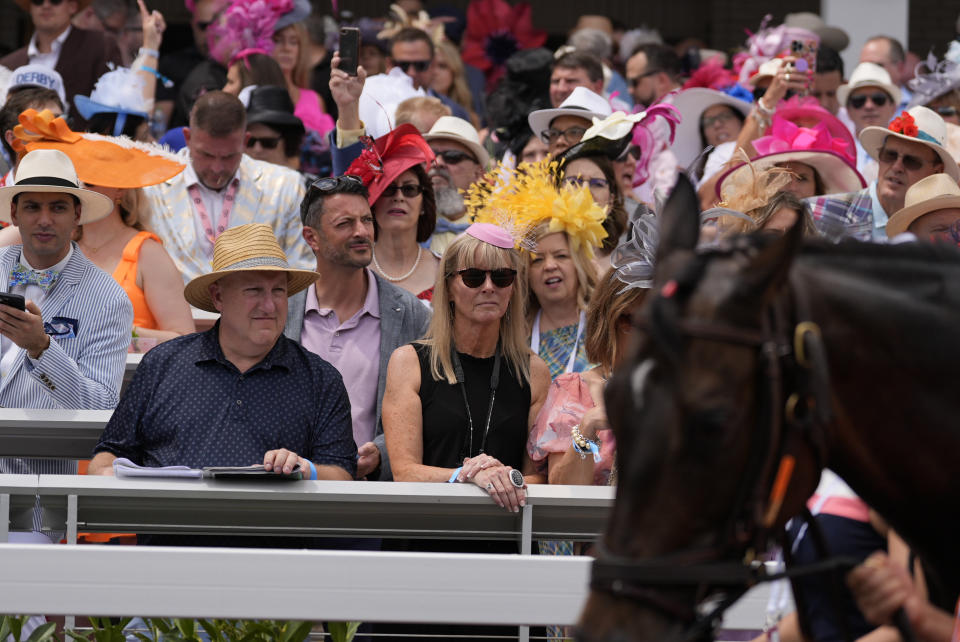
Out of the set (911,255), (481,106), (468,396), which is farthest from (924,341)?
(481,106)

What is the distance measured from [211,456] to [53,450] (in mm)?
732

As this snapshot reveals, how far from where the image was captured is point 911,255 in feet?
8.58

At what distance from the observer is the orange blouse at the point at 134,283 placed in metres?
6.40

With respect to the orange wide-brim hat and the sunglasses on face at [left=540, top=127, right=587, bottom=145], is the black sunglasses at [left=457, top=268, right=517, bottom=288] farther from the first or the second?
the sunglasses on face at [left=540, top=127, right=587, bottom=145]

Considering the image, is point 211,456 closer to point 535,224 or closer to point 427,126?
point 535,224

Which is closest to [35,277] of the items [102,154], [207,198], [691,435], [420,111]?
[102,154]

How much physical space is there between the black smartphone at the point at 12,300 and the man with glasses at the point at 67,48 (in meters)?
4.62

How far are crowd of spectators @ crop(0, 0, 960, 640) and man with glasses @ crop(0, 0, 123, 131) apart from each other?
0.8 inches

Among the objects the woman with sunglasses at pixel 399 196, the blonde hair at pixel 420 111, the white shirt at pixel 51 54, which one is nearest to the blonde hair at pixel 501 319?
the woman with sunglasses at pixel 399 196

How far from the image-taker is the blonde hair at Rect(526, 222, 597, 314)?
19.7 ft

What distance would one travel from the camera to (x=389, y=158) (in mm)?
6582

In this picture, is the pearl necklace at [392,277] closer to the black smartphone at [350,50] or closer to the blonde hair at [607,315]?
the black smartphone at [350,50]

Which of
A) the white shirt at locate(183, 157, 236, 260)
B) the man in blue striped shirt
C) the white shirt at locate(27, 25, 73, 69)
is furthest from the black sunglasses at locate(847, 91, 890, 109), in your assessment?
the white shirt at locate(27, 25, 73, 69)

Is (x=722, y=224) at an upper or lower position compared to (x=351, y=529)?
upper
